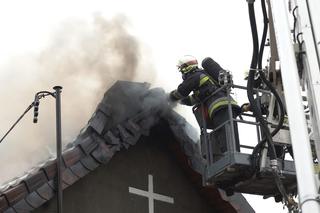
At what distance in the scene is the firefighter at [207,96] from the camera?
22.9 ft

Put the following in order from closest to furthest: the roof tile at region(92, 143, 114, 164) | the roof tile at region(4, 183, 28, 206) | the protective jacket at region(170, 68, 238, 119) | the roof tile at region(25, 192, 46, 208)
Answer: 1. the roof tile at region(4, 183, 28, 206)
2. the protective jacket at region(170, 68, 238, 119)
3. the roof tile at region(25, 192, 46, 208)
4. the roof tile at region(92, 143, 114, 164)

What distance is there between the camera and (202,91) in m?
7.25

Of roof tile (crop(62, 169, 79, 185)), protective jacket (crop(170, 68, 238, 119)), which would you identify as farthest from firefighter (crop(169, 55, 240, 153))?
roof tile (crop(62, 169, 79, 185))

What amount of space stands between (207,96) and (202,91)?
0.35ft

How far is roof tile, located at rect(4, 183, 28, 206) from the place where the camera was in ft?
22.4

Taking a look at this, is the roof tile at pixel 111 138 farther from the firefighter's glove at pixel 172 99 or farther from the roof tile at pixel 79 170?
the firefighter's glove at pixel 172 99

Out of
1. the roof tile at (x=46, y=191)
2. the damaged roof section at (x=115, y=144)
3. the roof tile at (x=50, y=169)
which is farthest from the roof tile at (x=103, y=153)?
the roof tile at (x=46, y=191)

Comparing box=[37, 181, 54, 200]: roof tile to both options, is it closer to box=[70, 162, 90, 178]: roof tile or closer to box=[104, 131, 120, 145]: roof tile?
box=[70, 162, 90, 178]: roof tile

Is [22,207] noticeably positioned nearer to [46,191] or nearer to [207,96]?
[46,191]

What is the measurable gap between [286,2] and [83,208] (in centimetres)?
496

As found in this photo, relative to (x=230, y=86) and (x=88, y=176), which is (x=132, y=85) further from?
(x=230, y=86)

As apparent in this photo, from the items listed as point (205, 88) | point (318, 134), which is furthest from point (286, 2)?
point (205, 88)

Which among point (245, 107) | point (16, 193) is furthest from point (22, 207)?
point (245, 107)

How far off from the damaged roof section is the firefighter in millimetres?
1059
